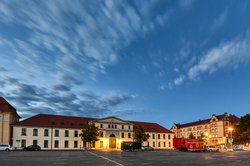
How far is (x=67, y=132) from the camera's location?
97.8 m

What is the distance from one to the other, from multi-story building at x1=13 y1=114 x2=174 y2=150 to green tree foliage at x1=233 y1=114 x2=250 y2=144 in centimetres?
2860

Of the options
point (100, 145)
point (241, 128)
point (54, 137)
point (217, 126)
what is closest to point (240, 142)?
point (241, 128)

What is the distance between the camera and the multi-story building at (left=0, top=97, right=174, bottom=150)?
8738 cm

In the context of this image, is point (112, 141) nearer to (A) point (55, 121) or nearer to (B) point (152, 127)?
(B) point (152, 127)

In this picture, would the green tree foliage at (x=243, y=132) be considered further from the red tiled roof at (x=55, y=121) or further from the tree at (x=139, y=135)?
the red tiled roof at (x=55, y=121)

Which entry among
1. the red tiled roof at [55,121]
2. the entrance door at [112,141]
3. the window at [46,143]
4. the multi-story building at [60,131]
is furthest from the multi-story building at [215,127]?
the window at [46,143]

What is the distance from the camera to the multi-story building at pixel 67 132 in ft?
295

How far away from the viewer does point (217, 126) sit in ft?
479

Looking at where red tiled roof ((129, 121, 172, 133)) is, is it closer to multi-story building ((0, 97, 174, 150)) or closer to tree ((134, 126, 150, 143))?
multi-story building ((0, 97, 174, 150))

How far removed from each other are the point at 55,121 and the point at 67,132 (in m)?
5.49

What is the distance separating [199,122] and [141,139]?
71.0 metres

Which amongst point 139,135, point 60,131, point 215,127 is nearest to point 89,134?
point 60,131

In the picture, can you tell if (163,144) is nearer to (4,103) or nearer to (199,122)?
(199,122)

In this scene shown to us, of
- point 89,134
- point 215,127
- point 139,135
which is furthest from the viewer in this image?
point 215,127
